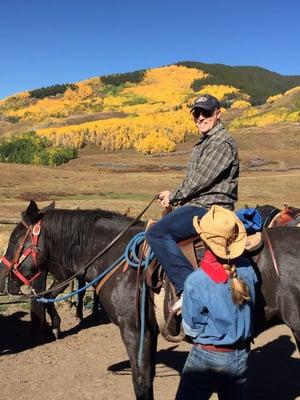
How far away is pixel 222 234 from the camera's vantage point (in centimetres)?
294

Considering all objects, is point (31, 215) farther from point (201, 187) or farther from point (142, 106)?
point (142, 106)

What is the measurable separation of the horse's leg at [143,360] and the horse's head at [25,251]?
1.34 m

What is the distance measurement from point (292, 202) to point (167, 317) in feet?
72.3

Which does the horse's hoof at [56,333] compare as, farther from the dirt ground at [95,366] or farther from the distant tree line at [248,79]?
the distant tree line at [248,79]

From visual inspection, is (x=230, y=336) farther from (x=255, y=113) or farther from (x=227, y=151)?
(x=255, y=113)

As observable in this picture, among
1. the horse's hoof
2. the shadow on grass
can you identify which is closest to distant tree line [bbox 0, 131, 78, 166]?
the shadow on grass

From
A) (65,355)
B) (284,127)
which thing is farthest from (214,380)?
(284,127)

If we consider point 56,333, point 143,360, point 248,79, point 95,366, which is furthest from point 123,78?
point 143,360

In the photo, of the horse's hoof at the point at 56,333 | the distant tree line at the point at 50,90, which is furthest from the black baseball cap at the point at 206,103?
the distant tree line at the point at 50,90

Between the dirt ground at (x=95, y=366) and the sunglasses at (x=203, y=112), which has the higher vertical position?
the sunglasses at (x=203, y=112)

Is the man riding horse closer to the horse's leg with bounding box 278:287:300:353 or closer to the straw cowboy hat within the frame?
the horse's leg with bounding box 278:287:300:353

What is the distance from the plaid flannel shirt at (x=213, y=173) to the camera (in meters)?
4.11

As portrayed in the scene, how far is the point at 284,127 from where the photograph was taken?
178 ft

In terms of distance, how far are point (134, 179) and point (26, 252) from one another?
2702cm
